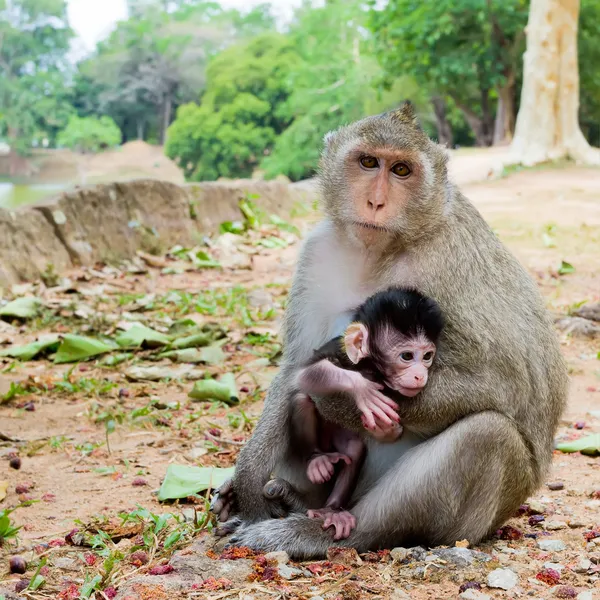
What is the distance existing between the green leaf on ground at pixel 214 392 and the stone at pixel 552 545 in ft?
7.61

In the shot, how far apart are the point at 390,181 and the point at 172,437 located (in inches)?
77.4

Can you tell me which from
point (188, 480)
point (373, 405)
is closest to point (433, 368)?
point (373, 405)

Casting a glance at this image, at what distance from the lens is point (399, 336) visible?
2867mm

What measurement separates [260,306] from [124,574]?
4.63m

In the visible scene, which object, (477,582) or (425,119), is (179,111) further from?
(477,582)

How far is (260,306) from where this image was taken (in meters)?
7.28

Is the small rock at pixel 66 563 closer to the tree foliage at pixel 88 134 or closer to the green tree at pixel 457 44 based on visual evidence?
the tree foliage at pixel 88 134

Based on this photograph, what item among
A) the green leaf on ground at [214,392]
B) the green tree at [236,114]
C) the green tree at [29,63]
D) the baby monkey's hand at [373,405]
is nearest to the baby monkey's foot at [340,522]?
the baby monkey's hand at [373,405]

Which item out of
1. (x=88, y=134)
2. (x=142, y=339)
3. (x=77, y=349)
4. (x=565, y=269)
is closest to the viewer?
(x=77, y=349)

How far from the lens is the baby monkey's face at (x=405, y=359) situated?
2850 millimetres

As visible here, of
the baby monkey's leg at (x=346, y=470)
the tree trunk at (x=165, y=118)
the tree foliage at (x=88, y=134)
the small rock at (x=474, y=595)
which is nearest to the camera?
the small rock at (x=474, y=595)

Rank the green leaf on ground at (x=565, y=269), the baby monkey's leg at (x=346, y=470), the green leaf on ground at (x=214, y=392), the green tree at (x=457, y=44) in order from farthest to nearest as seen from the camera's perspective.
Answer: the green tree at (x=457, y=44), the green leaf on ground at (x=565, y=269), the green leaf on ground at (x=214, y=392), the baby monkey's leg at (x=346, y=470)

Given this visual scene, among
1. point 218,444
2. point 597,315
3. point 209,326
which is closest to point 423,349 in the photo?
point 218,444

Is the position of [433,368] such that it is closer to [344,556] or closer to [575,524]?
[344,556]
